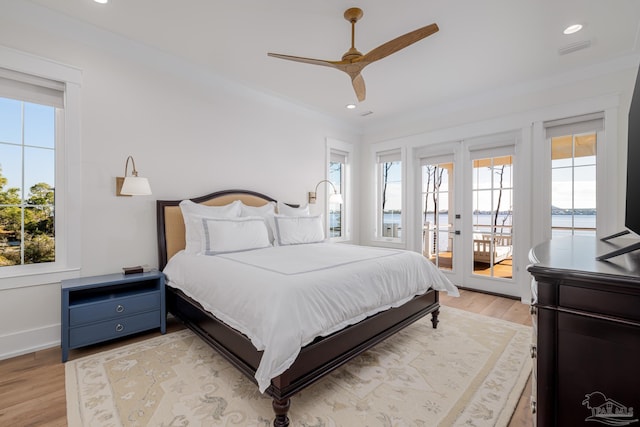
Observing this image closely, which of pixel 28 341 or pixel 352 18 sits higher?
pixel 352 18

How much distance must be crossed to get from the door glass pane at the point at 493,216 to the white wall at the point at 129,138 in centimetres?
314

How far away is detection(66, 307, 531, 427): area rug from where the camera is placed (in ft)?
5.37

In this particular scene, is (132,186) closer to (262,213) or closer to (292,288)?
(262,213)

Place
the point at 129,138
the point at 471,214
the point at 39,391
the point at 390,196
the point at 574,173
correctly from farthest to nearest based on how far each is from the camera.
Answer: the point at 390,196, the point at 471,214, the point at 574,173, the point at 129,138, the point at 39,391

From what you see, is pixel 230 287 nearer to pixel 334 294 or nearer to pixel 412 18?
pixel 334 294

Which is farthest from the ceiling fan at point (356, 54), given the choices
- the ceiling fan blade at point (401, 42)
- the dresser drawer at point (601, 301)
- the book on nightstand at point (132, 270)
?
the book on nightstand at point (132, 270)

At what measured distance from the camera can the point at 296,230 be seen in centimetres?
356

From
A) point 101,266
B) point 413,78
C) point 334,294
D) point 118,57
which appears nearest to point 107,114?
point 118,57

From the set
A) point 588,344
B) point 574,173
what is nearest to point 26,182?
point 588,344

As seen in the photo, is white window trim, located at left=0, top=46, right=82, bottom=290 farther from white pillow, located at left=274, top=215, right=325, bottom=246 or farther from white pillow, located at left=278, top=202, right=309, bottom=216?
white pillow, located at left=278, top=202, right=309, bottom=216

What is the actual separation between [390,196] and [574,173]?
2.52 m

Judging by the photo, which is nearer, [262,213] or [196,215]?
[196,215]

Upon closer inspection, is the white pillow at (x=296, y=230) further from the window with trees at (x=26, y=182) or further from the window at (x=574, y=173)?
the window at (x=574, y=173)

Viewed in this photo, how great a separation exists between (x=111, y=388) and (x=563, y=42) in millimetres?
4756
